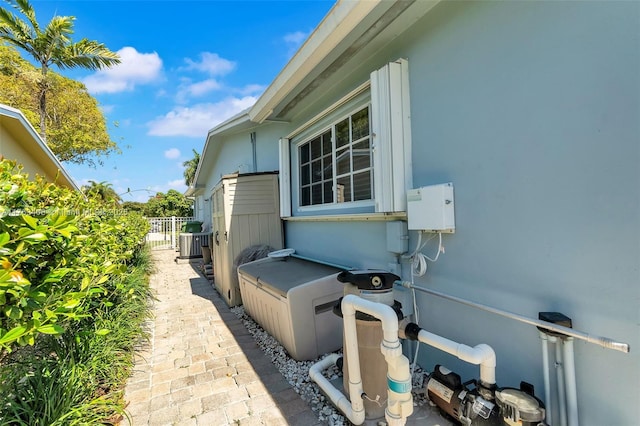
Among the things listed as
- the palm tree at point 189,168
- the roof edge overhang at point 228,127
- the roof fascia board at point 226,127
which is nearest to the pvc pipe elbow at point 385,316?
the roof edge overhang at point 228,127

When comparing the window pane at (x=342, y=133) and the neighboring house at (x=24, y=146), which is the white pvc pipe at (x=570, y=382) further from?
the neighboring house at (x=24, y=146)

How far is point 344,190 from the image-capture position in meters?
4.30

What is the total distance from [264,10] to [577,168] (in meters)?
6.21

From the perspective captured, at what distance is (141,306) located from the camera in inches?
→ 179

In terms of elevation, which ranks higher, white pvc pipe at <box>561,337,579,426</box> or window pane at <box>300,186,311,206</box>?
window pane at <box>300,186,311,206</box>

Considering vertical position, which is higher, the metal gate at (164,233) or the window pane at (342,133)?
the window pane at (342,133)

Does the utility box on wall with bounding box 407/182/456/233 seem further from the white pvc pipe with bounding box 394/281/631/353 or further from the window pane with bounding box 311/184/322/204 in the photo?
the window pane with bounding box 311/184/322/204

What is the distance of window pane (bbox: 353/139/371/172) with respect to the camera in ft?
12.4

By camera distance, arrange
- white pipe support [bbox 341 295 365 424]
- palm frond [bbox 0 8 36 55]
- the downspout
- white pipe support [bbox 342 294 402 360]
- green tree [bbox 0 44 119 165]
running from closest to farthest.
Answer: white pipe support [bbox 342 294 402 360] < white pipe support [bbox 341 295 365 424] < the downspout < palm frond [bbox 0 8 36 55] < green tree [bbox 0 44 119 165]

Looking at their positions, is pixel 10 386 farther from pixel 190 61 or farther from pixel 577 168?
pixel 190 61

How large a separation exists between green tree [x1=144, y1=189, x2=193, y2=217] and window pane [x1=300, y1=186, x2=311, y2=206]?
31051 mm

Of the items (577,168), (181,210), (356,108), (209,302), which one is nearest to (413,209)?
(577,168)

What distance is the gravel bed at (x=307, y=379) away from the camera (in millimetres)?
2539

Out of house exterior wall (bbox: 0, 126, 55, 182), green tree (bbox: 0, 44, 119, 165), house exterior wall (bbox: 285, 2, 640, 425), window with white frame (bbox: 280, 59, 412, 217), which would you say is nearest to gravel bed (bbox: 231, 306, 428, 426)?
house exterior wall (bbox: 285, 2, 640, 425)
